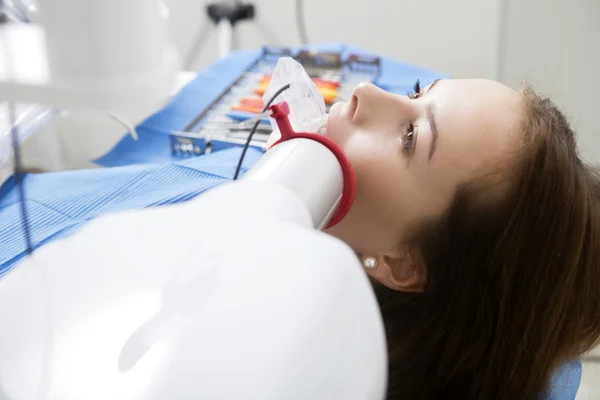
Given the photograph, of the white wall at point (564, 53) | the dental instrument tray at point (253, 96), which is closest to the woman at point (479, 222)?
the dental instrument tray at point (253, 96)

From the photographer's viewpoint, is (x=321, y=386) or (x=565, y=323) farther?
(x=565, y=323)

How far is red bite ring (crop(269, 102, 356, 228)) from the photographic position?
2.21 feet

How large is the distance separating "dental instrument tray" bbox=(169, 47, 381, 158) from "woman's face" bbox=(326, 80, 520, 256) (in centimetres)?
28

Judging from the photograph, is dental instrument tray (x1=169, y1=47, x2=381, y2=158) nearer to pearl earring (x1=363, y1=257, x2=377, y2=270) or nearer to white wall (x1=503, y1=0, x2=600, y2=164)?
pearl earring (x1=363, y1=257, x2=377, y2=270)

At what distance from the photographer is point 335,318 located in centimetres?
36

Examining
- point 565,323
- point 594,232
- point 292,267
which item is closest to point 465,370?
point 565,323

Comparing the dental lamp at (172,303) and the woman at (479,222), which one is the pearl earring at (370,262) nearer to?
the woman at (479,222)

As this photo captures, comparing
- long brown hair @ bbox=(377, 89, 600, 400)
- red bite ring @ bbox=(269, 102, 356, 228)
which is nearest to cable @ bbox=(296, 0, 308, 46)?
long brown hair @ bbox=(377, 89, 600, 400)

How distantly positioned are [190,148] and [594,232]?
77cm

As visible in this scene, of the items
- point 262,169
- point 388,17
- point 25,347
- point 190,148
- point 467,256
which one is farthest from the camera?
point 388,17

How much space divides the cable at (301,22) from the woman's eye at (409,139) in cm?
163

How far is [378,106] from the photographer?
820 millimetres

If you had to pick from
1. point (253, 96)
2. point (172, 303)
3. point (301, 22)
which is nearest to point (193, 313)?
point (172, 303)

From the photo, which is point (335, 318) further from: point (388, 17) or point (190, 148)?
point (388, 17)
